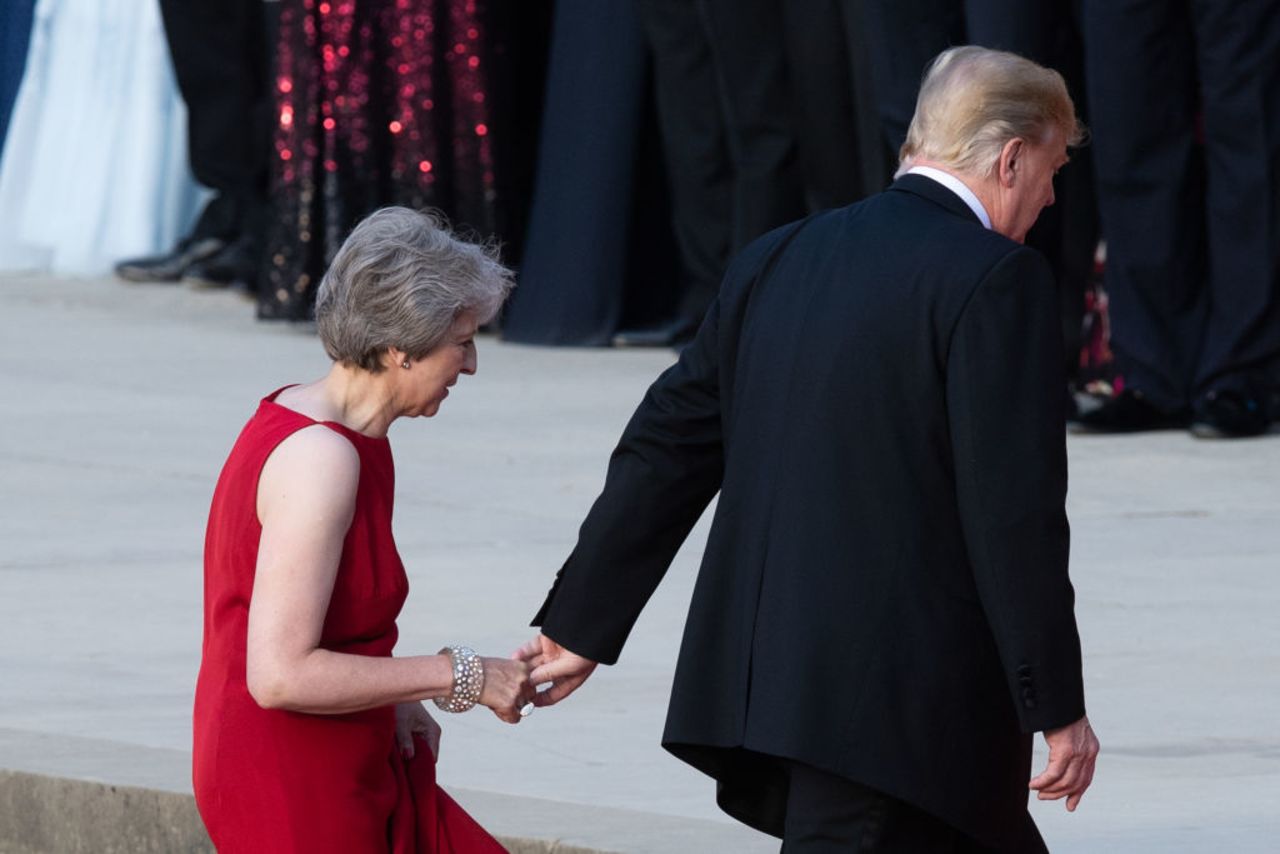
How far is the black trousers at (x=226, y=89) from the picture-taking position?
12.6 m

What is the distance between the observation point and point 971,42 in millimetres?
8547

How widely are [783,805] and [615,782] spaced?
1179 millimetres

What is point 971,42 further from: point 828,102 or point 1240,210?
point 828,102

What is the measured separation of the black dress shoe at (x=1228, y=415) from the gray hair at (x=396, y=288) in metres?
5.10

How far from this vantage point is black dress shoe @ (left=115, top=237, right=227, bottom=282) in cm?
1315

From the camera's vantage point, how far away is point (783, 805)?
3.65 meters

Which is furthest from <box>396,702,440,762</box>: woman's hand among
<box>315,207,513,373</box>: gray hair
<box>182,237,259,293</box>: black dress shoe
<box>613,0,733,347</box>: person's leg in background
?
<box>182,237,259,293</box>: black dress shoe

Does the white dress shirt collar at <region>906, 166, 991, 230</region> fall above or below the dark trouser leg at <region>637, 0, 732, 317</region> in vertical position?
above

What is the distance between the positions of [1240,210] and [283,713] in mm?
5342

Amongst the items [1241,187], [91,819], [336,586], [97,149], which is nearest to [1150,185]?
[1241,187]

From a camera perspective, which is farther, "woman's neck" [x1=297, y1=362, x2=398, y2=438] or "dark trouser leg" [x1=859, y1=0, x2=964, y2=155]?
"dark trouser leg" [x1=859, y1=0, x2=964, y2=155]

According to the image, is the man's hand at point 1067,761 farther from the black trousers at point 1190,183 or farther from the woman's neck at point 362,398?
the black trousers at point 1190,183

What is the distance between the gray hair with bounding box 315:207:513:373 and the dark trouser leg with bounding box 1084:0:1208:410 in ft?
16.4

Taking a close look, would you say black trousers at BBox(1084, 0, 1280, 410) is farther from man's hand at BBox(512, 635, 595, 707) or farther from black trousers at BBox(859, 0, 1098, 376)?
man's hand at BBox(512, 635, 595, 707)
